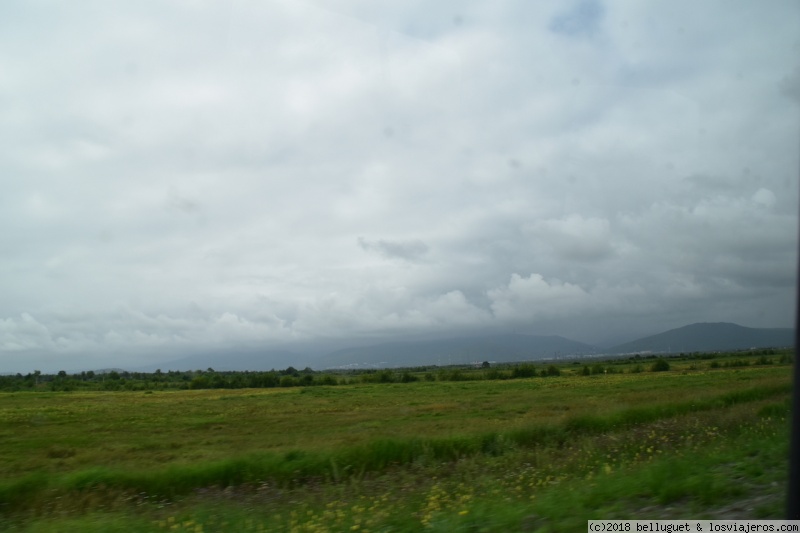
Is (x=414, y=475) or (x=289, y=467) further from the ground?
(x=414, y=475)

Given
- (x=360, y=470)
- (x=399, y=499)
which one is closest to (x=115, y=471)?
(x=360, y=470)

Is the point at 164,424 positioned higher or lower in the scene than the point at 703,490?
lower

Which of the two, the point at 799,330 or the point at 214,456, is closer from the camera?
the point at 799,330

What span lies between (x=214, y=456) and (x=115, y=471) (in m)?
4.32

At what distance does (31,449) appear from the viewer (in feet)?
86.6

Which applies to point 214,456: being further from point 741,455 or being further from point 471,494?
point 741,455

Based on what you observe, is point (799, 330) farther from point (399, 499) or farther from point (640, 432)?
point (640, 432)

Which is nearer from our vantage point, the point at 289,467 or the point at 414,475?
the point at 414,475

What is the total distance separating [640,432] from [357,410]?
25.3 m

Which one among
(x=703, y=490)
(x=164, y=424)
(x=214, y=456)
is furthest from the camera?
(x=164, y=424)

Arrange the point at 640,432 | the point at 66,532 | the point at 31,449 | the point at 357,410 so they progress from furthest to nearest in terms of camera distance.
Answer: the point at 357,410
the point at 31,449
the point at 640,432
the point at 66,532

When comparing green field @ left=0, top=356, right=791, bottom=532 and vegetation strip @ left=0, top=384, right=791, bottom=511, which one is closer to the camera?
green field @ left=0, top=356, right=791, bottom=532

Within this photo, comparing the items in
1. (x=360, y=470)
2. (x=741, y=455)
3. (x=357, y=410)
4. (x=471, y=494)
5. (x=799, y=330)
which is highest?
(x=799, y=330)

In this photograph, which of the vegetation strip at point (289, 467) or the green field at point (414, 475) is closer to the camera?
the green field at point (414, 475)
